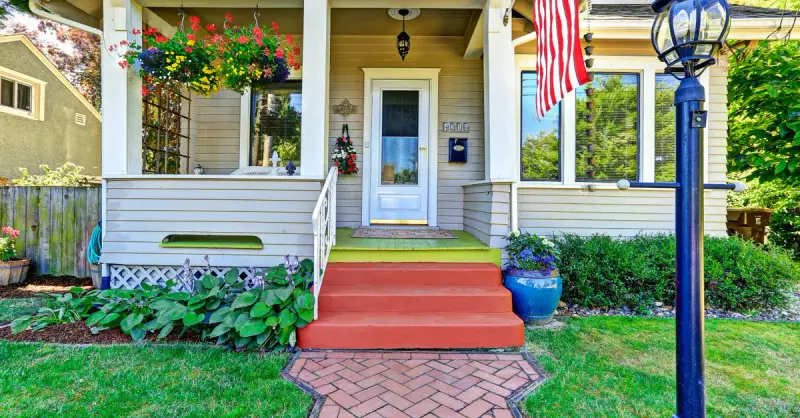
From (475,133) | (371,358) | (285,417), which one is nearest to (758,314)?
(475,133)

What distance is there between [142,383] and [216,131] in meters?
3.56

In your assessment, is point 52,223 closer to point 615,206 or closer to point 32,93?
point 32,93

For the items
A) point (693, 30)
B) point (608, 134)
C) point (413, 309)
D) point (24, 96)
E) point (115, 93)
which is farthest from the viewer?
point (24, 96)

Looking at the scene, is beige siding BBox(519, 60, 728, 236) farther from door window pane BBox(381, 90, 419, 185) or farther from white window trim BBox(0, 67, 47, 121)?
white window trim BBox(0, 67, 47, 121)

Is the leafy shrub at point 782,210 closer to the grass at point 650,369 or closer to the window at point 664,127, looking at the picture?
the window at point 664,127

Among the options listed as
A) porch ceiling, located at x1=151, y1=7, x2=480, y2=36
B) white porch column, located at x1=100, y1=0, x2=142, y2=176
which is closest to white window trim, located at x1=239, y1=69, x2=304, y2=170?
porch ceiling, located at x1=151, y1=7, x2=480, y2=36

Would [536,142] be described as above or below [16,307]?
above

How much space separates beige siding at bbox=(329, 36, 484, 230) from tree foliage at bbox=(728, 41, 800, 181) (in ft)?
11.1

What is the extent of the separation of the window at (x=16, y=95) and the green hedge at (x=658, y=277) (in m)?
9.85

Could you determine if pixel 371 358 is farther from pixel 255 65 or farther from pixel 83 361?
pixel 255 65

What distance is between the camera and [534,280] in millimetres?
3205

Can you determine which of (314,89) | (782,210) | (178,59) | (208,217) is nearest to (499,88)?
(314,89)

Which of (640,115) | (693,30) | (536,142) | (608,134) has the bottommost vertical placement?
(693,30)

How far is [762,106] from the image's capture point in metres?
4.80
